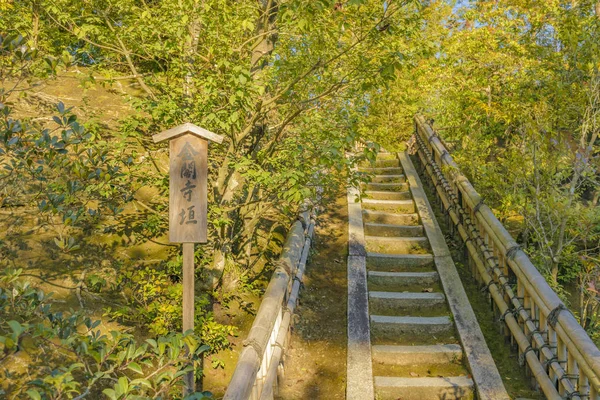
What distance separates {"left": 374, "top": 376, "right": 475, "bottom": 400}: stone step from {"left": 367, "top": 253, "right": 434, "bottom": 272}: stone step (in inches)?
101

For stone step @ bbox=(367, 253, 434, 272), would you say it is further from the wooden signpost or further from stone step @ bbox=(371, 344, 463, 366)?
the wooden signpost

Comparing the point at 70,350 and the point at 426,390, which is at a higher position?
the point at 70,350

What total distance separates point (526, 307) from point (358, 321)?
1945 millimetres

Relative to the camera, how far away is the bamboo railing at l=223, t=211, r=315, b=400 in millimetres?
3901

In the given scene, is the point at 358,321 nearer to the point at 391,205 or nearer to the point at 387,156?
the point at 391,205

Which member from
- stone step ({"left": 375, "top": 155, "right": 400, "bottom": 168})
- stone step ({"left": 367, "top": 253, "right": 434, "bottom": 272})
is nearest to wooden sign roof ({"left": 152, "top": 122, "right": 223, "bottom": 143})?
stone step ({"left": 367, "top": 253, "right": 434, "bottom": 272})

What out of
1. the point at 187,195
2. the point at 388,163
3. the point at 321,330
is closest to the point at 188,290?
the point at 187,195

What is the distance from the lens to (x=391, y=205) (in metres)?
9.57

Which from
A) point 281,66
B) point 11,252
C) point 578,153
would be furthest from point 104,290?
point 578,153

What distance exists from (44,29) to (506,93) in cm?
→ 753

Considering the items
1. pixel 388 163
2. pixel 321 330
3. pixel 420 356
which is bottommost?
pixel 420 356

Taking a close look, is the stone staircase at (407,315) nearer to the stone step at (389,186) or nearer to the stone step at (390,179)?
the stone step at (389,186)

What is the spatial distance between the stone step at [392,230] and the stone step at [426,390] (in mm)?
3600

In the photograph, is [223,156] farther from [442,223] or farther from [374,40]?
[442,223]
